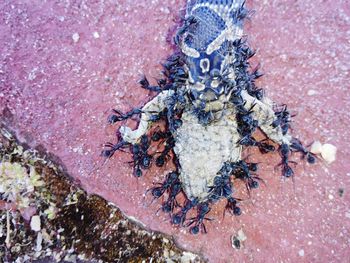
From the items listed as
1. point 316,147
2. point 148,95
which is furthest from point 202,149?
point 316,147

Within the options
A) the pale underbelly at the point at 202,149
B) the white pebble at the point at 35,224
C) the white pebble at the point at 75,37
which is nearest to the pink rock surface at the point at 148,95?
the white pebble at the point at 75,37

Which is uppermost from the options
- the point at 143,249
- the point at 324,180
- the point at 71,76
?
the point at 71,76

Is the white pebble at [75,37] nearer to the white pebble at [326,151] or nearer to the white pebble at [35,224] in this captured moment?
the white pebble at [35,224]

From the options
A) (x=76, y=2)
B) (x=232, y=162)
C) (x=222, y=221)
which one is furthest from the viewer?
(x=76, y=2)

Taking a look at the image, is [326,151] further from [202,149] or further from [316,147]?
[202,149]

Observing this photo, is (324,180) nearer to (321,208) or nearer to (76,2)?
(321,208)

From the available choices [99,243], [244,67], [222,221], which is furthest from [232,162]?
[99,243]

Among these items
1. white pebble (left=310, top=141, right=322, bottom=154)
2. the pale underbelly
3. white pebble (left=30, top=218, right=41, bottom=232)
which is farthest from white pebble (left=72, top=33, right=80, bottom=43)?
white pebble (left=310, top=141, right=322, bottom=154)

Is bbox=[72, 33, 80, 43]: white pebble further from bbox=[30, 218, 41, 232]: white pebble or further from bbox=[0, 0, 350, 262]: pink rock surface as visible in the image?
bbox=[30, 218, 41, 232]: white pebble
